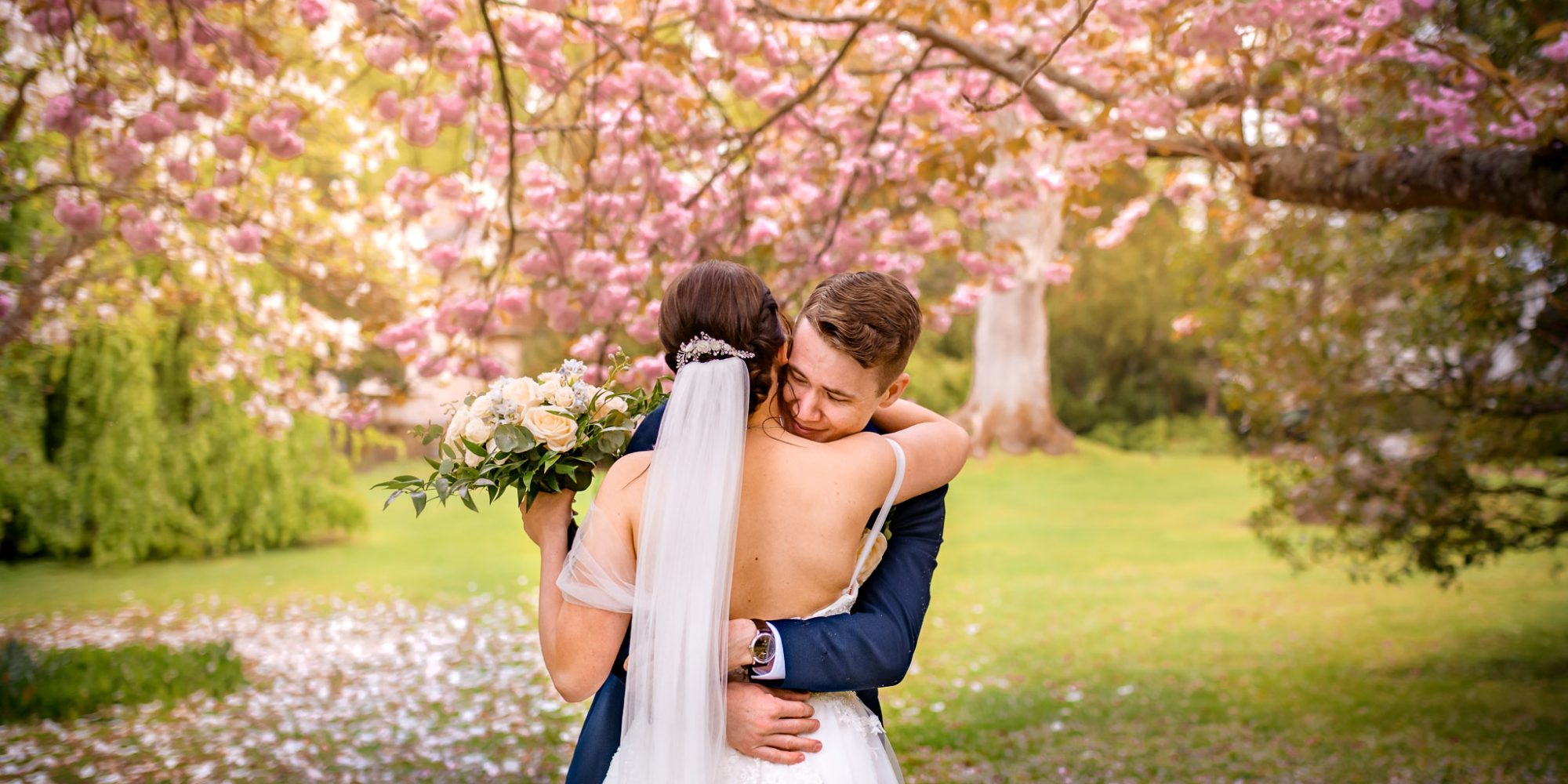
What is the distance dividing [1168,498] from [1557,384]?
9205 millimetres

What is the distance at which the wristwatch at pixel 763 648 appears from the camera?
5.84 ft

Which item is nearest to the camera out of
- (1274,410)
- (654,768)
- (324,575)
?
(654,768)

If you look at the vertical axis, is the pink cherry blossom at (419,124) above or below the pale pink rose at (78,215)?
above

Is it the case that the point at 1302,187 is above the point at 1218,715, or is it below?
above

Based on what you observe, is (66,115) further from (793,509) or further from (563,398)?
(793,509)

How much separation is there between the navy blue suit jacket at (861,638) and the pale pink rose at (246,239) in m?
3.44

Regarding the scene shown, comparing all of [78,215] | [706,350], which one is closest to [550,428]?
[706,350]

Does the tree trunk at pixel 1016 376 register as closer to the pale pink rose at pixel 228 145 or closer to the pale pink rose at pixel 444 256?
the pale pink rose at pixel 444 256

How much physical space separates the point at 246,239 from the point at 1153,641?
20.0 feet

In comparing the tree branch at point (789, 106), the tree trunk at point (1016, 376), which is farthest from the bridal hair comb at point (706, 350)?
the tree trunk at point (1016, 376)

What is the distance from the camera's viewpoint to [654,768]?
5.65 feet

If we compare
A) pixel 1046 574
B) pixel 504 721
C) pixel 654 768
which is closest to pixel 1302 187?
pixel 654 768

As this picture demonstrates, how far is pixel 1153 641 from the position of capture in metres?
7.51

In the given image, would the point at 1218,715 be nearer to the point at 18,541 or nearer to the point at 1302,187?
the point at 1302,187
